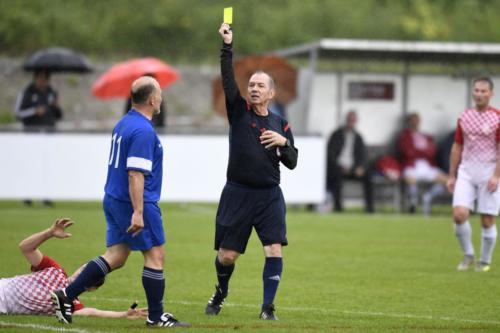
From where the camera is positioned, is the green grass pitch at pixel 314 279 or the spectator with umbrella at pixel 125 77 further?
the spectator with umbrella at pixel 125 77

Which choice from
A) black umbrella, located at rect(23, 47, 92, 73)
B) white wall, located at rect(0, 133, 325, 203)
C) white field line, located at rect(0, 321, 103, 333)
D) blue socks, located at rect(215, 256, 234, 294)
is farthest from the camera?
black umbrella, located at rect(23, 47, 92, 73)

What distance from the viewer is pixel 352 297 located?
40.4 feet

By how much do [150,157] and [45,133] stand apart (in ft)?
47.8

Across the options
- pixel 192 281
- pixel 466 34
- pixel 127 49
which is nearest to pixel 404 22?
pixel 466 34

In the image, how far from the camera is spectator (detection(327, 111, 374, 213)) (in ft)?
82.6

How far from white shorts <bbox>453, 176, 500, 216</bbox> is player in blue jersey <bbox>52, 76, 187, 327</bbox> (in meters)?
5.98

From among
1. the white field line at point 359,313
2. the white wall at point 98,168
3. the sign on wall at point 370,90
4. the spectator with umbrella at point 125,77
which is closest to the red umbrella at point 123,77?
the spectator with umbrella at point 125,77

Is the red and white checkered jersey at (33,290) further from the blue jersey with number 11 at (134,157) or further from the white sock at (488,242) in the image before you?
the white sock at (488,242)

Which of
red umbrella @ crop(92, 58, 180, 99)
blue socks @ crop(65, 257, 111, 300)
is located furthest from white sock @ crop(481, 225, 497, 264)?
red umbrella @ crop(92, 58, 180, 99)

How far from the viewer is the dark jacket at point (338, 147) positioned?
82.6ft

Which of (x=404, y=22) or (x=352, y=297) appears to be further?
(x=404, y=22)

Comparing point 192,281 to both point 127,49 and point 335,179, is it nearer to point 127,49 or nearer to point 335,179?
point 335,179

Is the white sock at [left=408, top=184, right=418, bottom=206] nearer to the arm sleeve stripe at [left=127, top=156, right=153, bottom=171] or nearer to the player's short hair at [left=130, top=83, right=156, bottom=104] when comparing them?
the player's short hair at [left=130, top=83, right=156, bottom=104]

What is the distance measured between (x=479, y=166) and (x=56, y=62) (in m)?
14.3
